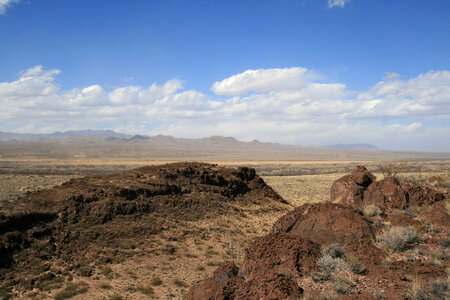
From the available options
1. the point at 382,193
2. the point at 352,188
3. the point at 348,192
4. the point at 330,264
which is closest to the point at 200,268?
the point at 330,264

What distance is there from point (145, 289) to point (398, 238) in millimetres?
7219

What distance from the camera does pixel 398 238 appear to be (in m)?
7.26

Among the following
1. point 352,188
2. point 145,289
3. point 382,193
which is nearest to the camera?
point 145,289

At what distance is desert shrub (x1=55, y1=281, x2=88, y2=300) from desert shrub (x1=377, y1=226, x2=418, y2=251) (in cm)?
865

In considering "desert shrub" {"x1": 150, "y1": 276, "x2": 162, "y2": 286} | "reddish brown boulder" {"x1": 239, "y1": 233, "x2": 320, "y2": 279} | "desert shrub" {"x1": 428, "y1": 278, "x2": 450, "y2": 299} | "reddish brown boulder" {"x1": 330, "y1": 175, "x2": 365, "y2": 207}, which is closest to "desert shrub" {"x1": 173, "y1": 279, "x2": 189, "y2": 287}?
"desert shrub" {"x1": 150, "y1": 276, "x2": 162, "y2": 286}

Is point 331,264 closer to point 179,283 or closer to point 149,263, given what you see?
point 179,283

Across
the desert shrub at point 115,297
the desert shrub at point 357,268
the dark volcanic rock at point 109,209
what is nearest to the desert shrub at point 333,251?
the desert shrub at point 357,268

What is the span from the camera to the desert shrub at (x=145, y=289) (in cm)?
870

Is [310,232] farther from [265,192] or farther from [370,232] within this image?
[265,192]

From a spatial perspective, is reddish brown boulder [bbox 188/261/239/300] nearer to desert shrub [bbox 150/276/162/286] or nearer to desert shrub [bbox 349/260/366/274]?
desert shrub [bbox 349/260/366/274]

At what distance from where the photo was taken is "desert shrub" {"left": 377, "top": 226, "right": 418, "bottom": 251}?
725 cm

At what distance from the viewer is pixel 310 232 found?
9.02 metres

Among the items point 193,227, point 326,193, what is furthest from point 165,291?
point 326,193

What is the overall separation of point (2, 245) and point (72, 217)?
3028 millimetres
